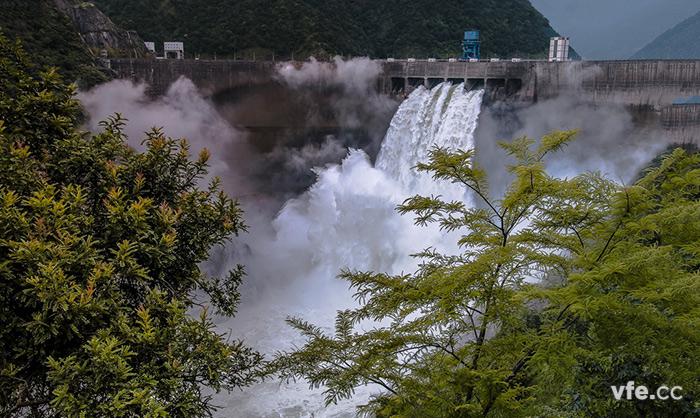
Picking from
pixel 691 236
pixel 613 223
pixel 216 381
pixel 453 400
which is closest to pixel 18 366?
pixel 216 381

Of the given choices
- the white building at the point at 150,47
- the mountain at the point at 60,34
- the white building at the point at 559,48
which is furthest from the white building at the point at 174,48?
the white building at the point at 559,48

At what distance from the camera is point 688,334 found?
13.2ft

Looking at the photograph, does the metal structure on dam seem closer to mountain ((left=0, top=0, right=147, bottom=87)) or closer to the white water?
the white water

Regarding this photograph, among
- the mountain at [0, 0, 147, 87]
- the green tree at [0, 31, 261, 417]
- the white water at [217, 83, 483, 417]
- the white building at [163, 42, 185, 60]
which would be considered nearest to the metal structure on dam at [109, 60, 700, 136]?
the white water at [217, 83, 483, 417]

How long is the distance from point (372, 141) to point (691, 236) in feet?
66.5

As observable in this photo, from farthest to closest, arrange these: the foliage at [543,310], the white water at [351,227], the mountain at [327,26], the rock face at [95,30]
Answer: the mountain at [327,26], the rock face at [95,30], the white water at [351,227], the foliage at [543,310]

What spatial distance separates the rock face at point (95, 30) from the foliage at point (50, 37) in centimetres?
140

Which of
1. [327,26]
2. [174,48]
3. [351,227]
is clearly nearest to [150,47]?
[174,48]

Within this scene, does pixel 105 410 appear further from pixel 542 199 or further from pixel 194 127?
pixel 194 127

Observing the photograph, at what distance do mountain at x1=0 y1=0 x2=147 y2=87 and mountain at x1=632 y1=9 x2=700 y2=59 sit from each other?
168 ft

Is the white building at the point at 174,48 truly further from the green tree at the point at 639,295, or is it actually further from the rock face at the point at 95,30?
the green tree at the point at 639,295

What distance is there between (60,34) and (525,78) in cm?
1750

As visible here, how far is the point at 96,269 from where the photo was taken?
4434mm

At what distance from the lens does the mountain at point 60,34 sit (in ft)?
63.6
